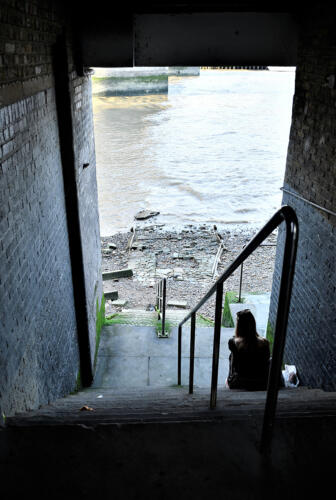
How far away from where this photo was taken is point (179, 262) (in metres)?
11.2

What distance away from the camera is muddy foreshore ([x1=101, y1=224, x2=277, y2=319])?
9.62 meters

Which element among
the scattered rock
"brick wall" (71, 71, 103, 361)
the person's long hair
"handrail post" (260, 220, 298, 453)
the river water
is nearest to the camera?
"handrail post" (260, 220, 298, 453)

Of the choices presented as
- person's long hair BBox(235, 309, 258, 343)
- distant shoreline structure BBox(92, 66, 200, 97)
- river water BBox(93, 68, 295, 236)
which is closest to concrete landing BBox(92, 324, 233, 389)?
person's long hair BBox(235, 309, 258, 343)

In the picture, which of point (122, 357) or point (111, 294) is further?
point (111, 294)

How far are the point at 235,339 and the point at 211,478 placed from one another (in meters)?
1.81

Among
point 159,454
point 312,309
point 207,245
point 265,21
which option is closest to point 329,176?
point 312,309

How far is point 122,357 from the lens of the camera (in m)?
5.96

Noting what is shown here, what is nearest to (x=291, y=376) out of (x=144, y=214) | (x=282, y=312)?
(x=282, y=312)

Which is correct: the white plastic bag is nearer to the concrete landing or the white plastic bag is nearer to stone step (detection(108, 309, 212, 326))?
the concrete landing

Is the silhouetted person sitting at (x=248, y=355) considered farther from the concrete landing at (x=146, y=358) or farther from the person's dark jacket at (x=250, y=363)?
the concrete landing at (x=146, y=358)

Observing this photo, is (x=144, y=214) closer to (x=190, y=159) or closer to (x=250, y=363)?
(x=190, y=159)

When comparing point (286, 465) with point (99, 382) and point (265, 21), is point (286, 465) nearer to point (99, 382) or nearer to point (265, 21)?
point (99, 382)

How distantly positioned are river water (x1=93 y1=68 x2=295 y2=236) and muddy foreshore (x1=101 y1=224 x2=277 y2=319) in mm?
850

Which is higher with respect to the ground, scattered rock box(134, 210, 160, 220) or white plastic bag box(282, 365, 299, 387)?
white plastic bag box(282, 365, 299, 387)
